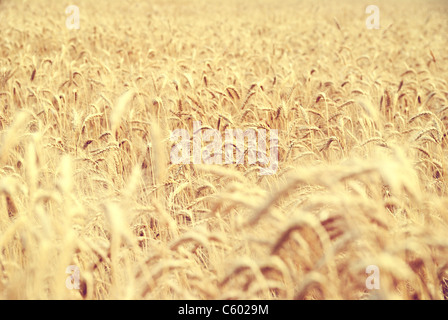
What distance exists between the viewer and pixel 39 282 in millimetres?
1107

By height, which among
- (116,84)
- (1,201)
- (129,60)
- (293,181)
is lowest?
(293,181)

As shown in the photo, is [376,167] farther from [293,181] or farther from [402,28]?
[402,28]

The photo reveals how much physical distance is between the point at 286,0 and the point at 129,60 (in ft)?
68.3

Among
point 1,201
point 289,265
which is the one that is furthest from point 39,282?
point 1,201

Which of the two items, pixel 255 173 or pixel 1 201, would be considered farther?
pixel 255 173

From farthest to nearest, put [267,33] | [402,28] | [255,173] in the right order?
[402,28] → [267,33] → [255,173]

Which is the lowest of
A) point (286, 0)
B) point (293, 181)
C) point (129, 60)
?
point (293, 181)

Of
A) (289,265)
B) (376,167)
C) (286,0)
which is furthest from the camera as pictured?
(286,0)

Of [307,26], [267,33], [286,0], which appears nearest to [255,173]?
[267,33]

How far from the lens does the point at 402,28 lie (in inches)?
411

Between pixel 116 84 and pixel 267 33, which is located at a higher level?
pixel 267 33
